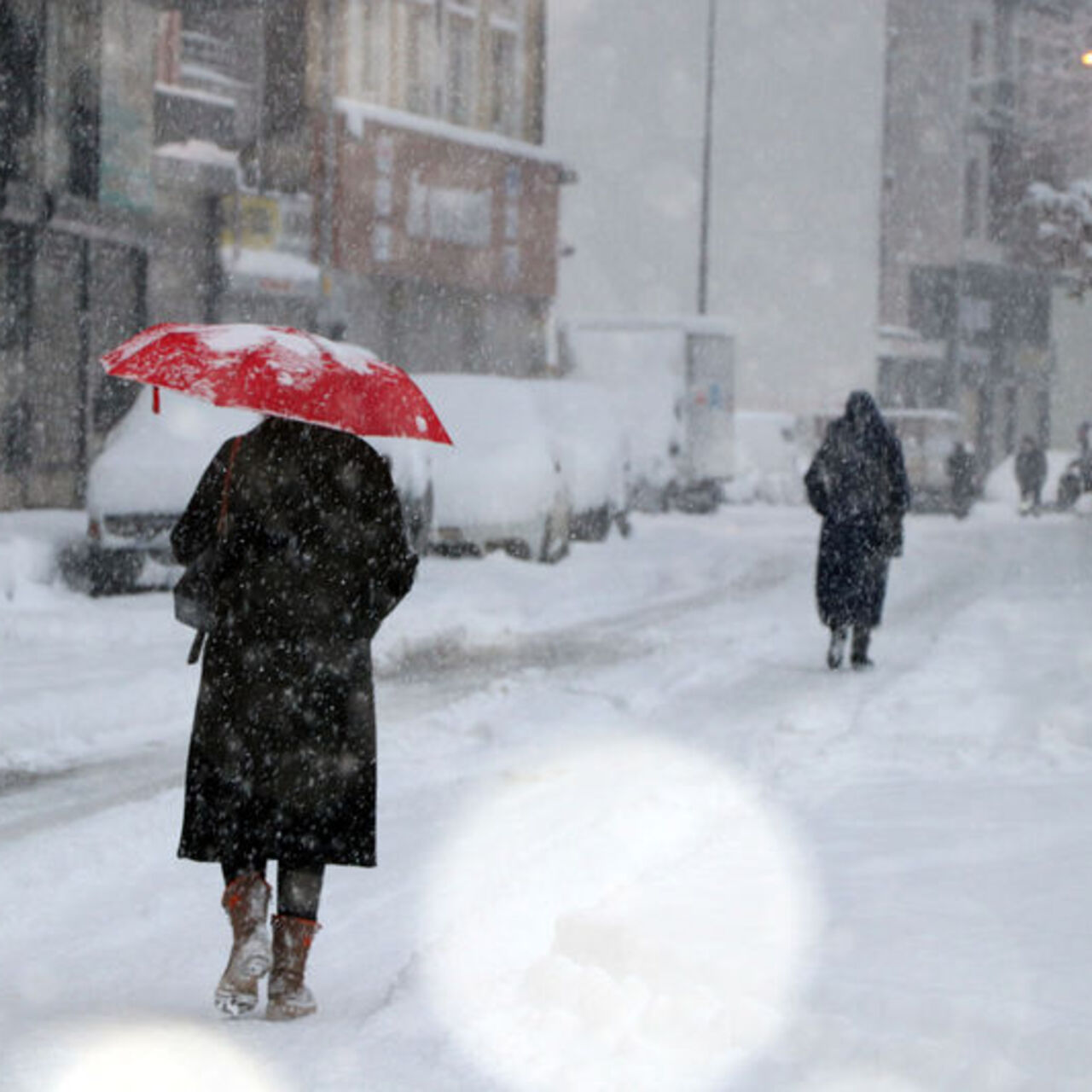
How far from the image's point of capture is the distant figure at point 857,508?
13.3 meters

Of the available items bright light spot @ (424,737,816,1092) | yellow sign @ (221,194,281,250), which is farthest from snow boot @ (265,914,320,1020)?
yellow sign @ (221,194,281,250)

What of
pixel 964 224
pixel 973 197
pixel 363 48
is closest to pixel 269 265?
pixel 363 48

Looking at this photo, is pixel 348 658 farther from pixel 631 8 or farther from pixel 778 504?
pixel 631 8

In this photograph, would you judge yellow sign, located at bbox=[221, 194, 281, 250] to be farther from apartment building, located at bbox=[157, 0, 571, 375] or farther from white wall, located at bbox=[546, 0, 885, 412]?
white wall, located at bbox=[546, 0, 885, 412]

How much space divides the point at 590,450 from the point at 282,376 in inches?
805

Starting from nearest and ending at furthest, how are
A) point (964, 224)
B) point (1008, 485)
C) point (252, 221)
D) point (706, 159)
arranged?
point (252, 221)
point (706, 159)
point (1008, 485)
point (964, 224)

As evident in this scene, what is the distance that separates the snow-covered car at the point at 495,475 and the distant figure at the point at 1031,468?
1936 centimetres

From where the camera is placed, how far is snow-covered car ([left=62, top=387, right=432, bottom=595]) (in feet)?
55.9

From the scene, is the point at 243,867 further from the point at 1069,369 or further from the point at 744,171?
the point at 1069,369

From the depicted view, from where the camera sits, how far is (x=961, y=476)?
126ft

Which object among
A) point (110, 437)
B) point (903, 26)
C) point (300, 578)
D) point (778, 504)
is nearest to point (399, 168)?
point (778, 504)

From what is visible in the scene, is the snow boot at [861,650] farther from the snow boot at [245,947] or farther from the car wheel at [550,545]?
the snow boot at [245,947]

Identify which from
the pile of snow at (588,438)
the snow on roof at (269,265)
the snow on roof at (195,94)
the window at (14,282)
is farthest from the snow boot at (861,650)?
the snow on roof at (269,265)

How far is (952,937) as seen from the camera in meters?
5.45
